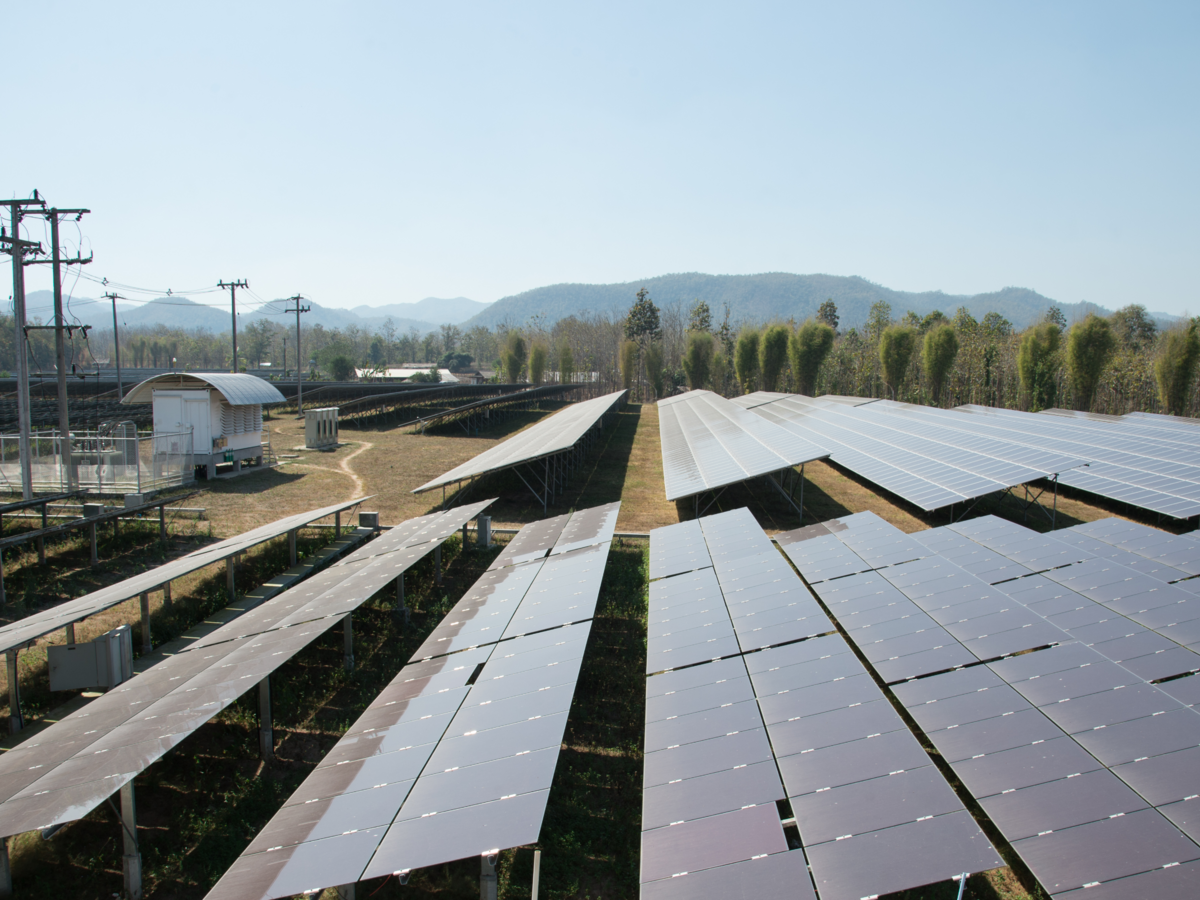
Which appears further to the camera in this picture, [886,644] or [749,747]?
[886,644]

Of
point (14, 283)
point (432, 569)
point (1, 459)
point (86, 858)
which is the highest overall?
point (14, 283)

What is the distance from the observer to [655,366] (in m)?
71.5

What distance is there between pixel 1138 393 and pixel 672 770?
5087 cm

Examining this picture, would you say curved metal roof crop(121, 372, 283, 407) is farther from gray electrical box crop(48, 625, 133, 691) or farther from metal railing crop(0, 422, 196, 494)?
gray electrical box crop(48, 625, 133, 691)

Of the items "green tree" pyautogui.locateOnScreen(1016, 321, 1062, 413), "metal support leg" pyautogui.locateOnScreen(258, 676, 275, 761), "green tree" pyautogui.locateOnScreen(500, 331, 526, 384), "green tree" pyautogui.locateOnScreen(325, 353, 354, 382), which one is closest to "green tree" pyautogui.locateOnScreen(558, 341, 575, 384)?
"green tree" pyautogui.locateOnScreen(500, 331, 526, 384)

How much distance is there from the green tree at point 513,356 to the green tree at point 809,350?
136ft

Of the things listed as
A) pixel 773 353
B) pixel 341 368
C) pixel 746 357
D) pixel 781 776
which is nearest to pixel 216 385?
pixel 781 776

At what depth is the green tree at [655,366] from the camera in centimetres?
7156

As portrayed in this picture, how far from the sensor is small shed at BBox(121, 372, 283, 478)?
24.5m

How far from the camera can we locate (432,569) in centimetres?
1489

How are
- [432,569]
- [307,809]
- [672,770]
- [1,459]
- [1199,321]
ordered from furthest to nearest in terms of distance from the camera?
[1199,321] < [1,459] < [432,569] < [672,770] < [307,809]

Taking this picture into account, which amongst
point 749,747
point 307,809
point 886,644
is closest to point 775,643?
point 886,644

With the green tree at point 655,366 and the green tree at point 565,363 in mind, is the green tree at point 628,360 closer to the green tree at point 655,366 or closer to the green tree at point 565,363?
the green tree at point 655,366

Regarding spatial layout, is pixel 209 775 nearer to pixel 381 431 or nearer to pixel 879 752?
pixel 879 752
